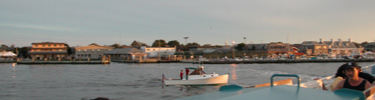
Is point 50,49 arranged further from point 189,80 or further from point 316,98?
point 316,98

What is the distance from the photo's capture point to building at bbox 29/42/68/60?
9035 centimetres

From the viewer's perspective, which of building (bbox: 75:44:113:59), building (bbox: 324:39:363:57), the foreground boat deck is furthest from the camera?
building (bbox: 324:39:363:57)

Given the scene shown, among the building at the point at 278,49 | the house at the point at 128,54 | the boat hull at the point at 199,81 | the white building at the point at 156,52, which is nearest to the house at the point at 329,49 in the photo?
the building at the point at 278,49

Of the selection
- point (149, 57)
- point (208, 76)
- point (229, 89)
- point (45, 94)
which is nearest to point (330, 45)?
point (149, 57)

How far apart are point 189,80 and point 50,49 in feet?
271

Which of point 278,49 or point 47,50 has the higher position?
point 47,50

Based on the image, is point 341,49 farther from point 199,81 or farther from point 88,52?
point 199,81

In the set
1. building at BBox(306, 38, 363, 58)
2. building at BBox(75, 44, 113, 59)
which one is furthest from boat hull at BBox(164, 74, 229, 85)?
building at BBox(306, 38, 363, 58)

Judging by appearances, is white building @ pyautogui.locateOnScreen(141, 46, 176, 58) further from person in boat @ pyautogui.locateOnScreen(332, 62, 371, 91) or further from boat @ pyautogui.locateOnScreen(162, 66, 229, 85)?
person in boat @ pyautogui.locateOnScreen(332, 62, 371, 91)

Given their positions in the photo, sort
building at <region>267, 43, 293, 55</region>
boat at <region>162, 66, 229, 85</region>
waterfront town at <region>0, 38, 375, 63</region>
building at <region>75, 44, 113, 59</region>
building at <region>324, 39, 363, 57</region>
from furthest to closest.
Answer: building at <region>324, 39, 363, 57</region> < building at <region>75, 44, 113, 59</region> < building at <region>267, 43, 293, 55</region> < waterfront town at <region>0, 38, 375, 63</region> < boat at <region>162, 66, 229, 85</region>

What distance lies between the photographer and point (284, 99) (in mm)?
3533

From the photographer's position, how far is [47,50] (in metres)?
91.7

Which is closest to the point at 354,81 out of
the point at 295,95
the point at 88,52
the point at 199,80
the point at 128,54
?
the point at 295,95

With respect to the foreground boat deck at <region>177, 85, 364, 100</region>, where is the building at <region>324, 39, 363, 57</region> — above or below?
above
